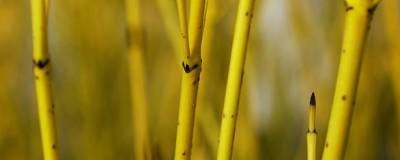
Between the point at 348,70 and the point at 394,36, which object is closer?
the point at 348,70

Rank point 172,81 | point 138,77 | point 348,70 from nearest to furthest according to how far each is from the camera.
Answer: point 348,70 → point 138,77 → point 172,81

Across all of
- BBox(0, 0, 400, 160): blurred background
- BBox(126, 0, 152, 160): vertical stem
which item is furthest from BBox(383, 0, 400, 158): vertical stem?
BBox(126, 0, 152, 160): vertical stem

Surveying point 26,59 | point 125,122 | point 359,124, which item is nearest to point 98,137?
point 125,122

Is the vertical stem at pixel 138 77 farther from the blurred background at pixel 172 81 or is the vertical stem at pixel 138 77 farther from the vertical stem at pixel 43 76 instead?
the vertical stem at pixel 43 76

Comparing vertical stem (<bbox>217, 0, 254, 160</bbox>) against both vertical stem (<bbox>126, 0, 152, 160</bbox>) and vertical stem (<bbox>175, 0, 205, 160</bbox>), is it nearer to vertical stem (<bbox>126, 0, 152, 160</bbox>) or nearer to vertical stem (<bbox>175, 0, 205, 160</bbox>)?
vertical stem (<bbox>175, 0, 205, 160</bbox>)

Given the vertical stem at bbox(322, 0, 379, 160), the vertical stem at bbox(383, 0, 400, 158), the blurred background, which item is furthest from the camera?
the blurred background

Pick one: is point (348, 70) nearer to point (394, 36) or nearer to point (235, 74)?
point (235, 74)

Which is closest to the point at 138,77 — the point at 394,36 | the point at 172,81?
the point at 172,81
